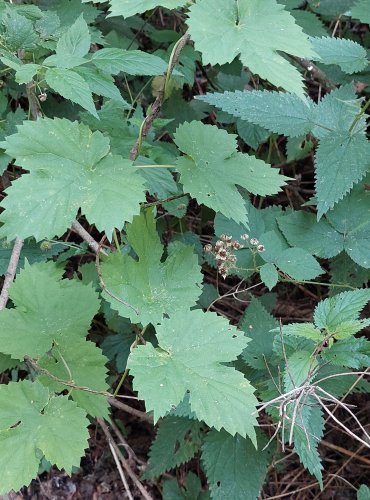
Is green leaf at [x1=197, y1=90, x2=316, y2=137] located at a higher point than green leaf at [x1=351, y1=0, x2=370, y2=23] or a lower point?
lower

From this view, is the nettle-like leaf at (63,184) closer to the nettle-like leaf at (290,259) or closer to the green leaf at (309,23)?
the nettle-like leaf at (290,259)

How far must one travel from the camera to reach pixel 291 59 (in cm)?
220

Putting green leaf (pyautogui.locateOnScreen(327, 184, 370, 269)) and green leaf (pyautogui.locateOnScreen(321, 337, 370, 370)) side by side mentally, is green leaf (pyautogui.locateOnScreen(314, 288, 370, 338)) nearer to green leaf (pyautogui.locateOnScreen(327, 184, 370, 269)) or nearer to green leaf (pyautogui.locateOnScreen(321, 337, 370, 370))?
green leaf (pyautogui.locateOnScreen(321, 337, 370, 370))

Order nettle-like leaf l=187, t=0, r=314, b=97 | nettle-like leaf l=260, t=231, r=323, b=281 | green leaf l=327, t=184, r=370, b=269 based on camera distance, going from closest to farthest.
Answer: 1. nettle-like leaf l=187, t=0, r=314, b=97
2. nettle-like leaf l=260, t=231, r=323, b=281
3. green leaf l=327, t=184, r=370, b=269

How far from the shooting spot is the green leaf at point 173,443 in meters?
1.83

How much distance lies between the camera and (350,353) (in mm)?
1445

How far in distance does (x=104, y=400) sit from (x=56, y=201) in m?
0.54

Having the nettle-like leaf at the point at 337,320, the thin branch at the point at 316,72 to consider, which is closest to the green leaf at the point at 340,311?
the nettle-like leaf at the point at 337,320

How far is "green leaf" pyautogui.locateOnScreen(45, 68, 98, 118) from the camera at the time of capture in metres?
1.39

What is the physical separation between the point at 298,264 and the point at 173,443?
0.70 m

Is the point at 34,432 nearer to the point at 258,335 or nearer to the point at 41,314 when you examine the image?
the point at 41,314

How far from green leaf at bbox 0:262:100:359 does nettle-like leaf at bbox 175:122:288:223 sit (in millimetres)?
412

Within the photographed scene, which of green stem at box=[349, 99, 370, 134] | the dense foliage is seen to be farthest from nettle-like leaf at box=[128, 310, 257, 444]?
green stem at box=[349, 99, 370, 134]

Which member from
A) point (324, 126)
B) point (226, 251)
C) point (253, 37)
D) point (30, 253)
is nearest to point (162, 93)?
point (253, 37)
